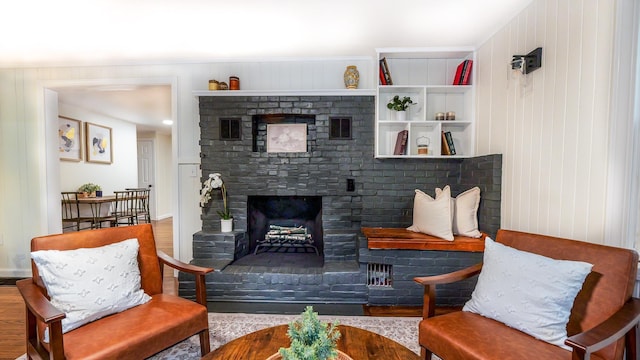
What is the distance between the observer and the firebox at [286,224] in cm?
301

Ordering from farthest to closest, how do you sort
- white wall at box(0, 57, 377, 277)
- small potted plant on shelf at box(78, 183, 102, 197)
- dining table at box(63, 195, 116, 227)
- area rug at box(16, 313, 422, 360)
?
small potted plant on shelf at box(78, 183, 102, 197), dining table at box(63, 195, 116, 227), white wall at box(0, 57, 377, 277), area rug at box(16, 313, 422, 360)

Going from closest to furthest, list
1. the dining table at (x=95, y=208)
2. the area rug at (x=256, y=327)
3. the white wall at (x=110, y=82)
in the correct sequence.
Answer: the area rug at (x=256, y=327), the white wall at (x=110, y=82), the dining table at (x=95, y=208)

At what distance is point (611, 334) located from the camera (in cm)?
97

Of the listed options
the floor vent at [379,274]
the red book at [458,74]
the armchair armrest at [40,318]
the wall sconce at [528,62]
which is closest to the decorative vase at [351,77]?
the red book at [458,74]

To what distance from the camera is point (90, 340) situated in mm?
1205

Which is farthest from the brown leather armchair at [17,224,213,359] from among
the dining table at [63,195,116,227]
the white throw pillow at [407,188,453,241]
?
the dining table at [63,195,116,227]

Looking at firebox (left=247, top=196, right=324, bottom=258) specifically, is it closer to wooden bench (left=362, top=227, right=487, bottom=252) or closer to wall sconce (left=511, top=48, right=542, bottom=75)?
wooden bench (left=362, top=227, right=487, bottom=252)

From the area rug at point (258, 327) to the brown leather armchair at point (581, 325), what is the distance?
58 centimetres

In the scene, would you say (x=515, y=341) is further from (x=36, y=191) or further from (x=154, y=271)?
(x=36, y=191)

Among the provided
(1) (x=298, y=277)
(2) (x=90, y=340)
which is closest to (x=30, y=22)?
(2) (x=90, y=340)

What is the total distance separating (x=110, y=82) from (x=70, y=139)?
2584mm

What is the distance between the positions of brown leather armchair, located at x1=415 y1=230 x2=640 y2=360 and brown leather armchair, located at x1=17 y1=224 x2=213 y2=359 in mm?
1269

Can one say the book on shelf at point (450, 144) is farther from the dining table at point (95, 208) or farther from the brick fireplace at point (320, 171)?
the dining table at point (95, 208)

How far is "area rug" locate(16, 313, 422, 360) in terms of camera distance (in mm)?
1756
